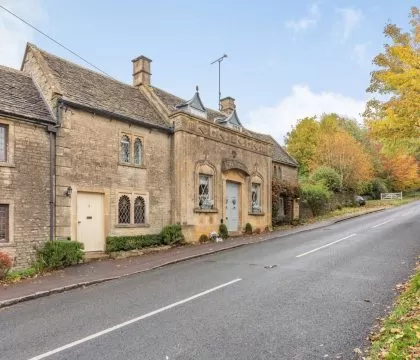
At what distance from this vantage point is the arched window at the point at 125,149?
1681 centimetres

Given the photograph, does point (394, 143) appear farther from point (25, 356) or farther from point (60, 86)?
point (25, 356)

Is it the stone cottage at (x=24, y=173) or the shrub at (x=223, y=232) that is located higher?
the stone cottage at (x=24, y=173)

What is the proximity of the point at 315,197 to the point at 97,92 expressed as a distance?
70.4 feet

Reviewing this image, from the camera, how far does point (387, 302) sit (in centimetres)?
764

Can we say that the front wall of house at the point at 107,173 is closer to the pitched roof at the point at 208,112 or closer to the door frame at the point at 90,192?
the door frame at the point at 90,192

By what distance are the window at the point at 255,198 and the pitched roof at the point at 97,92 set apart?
306 inches

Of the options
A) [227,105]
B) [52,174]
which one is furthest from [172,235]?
[227,105]

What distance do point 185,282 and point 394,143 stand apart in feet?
41.1

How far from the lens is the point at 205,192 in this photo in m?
20.1

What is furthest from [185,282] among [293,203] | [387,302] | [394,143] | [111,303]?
[293,203]

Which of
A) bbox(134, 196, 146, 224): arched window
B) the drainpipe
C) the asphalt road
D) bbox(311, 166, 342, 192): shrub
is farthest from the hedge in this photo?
bbox(311, 166, 342, 192): shrub

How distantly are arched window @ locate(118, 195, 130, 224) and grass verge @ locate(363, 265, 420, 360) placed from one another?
469 inches

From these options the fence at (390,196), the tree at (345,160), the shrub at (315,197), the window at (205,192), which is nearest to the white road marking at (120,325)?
the window at (205,192)

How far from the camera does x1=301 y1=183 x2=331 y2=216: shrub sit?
31438 millimetres
